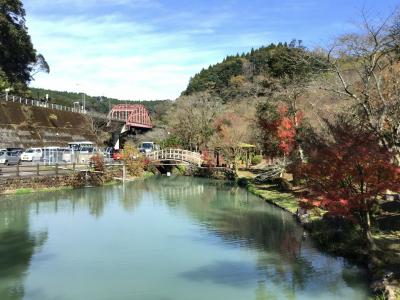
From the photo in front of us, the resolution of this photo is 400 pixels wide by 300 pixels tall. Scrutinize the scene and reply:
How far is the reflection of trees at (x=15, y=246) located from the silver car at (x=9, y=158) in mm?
11312

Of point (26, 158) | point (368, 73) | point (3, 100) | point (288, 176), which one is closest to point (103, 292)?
point (368, 73)

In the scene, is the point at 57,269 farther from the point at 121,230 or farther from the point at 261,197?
the point at 261,197

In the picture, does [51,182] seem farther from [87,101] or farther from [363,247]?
[87,101]

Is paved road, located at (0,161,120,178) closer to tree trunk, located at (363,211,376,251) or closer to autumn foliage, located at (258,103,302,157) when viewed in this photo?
autumn foliage, located at (258,103,302,157)

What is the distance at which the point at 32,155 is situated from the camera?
38.3 meters

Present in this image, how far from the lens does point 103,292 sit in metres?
11.2

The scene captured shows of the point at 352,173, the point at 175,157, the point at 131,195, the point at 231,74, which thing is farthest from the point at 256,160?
the point at 231,74

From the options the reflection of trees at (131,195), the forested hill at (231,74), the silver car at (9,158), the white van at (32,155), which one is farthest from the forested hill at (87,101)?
the reflection of trees at (131,195)

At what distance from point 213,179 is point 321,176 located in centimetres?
2786

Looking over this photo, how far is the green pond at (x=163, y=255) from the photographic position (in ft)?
37.3

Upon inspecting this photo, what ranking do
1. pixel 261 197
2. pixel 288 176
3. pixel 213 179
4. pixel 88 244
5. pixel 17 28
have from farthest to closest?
pixel 17 28 → pixel 213 179 → pixel 288 176 → pixel 261 197 → pixel 88 244

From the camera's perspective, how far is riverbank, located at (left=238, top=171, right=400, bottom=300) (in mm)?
10523

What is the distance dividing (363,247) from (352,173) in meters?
2.59

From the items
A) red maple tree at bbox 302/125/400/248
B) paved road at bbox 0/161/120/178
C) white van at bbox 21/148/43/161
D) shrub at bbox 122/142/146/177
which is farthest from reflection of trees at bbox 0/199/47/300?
shrub at bbox 122/142/146/177
